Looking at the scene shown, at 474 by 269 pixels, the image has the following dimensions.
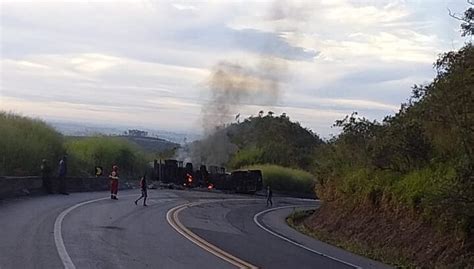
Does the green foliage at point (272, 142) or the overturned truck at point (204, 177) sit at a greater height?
the green foliage at point (272, 142)

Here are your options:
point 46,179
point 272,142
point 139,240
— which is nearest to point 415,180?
point 139,240

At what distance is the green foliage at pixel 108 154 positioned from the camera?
54719mm

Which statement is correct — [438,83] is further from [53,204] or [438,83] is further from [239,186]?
[239,186]

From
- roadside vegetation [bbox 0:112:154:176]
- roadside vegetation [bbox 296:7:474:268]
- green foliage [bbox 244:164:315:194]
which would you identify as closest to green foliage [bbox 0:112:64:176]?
roadside vegetation [bbox 0:112:154:176]

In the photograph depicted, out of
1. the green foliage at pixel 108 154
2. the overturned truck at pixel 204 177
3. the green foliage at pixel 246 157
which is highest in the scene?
the green foliage at pixel 246 157

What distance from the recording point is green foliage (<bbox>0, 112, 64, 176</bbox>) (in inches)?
1519

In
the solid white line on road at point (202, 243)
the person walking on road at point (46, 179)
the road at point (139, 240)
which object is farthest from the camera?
the person walking on road at point (46, 179)

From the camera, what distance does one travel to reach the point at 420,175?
23.8m

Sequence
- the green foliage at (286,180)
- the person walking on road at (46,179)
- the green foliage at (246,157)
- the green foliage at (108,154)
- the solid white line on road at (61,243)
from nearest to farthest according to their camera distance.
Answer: the solid white line on road at (61,243) < the person walking on road at (46,179) < the green foliage at (108,154) < the green foliage at (286,180) < the green foliage at (246,157)

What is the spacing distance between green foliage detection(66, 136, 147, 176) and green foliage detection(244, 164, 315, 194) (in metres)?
13.4

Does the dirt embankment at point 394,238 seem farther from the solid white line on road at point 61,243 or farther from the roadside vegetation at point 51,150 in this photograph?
the roadside vegetation at point 51,150

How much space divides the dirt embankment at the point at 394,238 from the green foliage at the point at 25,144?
15.8m

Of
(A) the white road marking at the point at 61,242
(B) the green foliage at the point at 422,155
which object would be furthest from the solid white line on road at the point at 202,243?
(B) the green foliage at the point at 422,155

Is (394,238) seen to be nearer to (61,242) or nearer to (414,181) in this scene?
(414,181)
